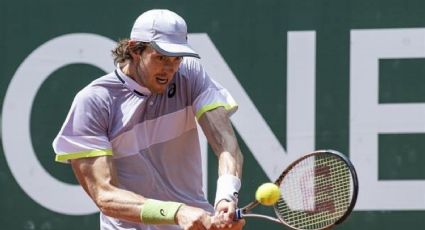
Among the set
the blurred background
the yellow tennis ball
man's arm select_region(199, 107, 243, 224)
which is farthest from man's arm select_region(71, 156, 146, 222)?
the blurred background

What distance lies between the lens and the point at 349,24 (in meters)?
5.51

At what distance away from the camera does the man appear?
3.93 meters

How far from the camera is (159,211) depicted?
3.79 meters

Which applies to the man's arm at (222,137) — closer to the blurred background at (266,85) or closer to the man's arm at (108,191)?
the man's arm at (108,191)

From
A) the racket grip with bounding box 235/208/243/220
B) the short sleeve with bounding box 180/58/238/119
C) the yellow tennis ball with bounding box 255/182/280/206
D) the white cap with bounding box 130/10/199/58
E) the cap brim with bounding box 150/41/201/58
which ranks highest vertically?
the white cap with bounding box 130/10/199/58

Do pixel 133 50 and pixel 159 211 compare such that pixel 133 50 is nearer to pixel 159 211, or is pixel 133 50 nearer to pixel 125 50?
pixel 125 50

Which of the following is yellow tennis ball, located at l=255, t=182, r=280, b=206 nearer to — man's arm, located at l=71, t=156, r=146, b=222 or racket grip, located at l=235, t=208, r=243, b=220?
racket grip, located at l=235, t=208, r=243, b=220

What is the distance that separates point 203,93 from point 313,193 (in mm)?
554

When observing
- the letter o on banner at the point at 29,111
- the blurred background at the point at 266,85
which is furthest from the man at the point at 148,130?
the letter o on banner at the point at 29,111

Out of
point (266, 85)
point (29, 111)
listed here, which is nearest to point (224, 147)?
point (266, 85)

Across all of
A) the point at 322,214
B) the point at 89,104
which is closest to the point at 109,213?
the point at 89,104

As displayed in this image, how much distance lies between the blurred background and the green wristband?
181 centimetres

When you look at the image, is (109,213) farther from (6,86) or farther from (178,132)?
(6,86)

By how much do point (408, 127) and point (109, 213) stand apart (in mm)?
2017
